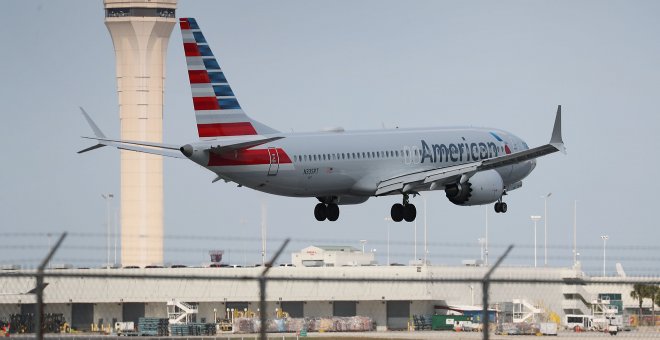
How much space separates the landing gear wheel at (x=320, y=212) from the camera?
84000 millimetres

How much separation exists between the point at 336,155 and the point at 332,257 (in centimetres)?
9567

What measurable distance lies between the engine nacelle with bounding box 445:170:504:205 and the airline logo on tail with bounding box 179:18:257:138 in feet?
35.7

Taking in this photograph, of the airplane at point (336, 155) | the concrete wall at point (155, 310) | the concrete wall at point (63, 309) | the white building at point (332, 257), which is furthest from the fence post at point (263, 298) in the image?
the white building at point (332, 257)

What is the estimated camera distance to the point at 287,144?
77.5 meters

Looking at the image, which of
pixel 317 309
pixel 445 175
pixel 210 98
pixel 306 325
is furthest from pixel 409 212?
pixel 317 309

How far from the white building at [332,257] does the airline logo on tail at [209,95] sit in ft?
299

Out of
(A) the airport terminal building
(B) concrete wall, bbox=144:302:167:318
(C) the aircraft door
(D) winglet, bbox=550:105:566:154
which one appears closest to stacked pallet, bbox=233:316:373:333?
(C) the aircraft door

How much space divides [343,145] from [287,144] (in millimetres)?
4374

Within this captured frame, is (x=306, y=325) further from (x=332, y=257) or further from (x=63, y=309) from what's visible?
(x=332, y=257)

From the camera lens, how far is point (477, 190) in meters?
81.9

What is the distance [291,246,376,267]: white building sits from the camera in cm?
17412

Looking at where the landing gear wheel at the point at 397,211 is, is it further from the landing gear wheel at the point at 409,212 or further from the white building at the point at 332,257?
the white building at the point at 332,257

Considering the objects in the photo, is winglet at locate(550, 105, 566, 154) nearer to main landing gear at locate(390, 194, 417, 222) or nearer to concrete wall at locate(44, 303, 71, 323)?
main landing gear at locate(390, 194, 417, 222)

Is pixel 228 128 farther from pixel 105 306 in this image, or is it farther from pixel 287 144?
pixel 105 306
